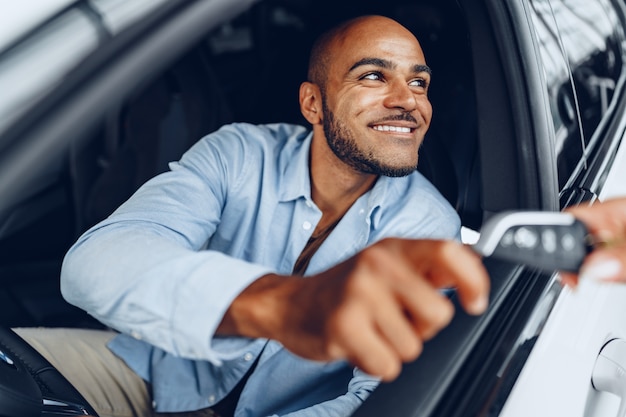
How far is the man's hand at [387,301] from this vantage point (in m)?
0.61

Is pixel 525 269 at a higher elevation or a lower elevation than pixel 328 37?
lower

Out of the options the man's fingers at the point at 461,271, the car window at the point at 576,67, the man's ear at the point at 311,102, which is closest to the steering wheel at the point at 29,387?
the man's fingers at the point at 461,271

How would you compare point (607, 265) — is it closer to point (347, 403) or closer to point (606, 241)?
point (606, 241)

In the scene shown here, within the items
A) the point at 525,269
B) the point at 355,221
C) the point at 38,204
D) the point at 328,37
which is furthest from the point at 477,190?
the point at 38,204

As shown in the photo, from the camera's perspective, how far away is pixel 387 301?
2.02ft

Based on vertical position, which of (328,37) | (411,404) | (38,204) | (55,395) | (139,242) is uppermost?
(328,37)

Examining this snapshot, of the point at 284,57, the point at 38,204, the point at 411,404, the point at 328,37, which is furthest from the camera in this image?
the point at 38,204

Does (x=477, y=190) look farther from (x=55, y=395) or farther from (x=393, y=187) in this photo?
(x=55, y=395)

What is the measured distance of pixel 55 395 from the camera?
3.90ft

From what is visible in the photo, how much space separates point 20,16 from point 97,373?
1317 mm

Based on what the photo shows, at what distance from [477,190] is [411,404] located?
1.03 metres

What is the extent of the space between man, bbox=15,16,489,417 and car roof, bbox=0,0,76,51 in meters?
0.40

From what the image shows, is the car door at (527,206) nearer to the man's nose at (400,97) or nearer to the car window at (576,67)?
the car window at (576,67)

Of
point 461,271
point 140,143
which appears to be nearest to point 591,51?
point 461,271
